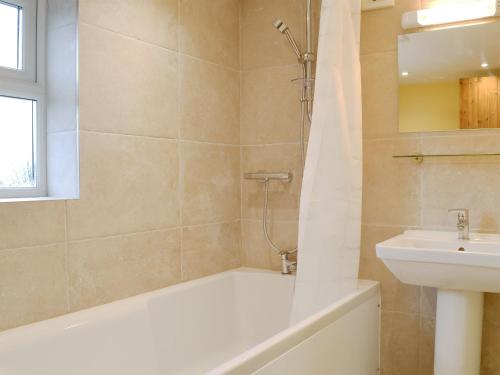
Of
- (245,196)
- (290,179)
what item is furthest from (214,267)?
(290,179)

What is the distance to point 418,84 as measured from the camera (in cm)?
214

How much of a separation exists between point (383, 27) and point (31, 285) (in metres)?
1.93

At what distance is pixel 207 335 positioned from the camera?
224cm

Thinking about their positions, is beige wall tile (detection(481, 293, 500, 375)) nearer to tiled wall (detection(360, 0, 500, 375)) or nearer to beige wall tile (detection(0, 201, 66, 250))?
tiled wall (detection(360, 0, 500, 375))

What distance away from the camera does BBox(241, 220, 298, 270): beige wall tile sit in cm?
255

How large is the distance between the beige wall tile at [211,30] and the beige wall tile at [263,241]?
0.95 m

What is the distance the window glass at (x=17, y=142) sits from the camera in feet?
6.04

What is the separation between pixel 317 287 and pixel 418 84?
1051 millimetres

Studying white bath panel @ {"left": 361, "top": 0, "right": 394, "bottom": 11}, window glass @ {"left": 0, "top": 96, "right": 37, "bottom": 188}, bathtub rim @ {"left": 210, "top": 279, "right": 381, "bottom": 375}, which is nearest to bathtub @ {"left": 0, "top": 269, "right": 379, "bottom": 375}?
bathtub rim @ {"left": 210, "top": 279, "right": 381, "bottom": 375}

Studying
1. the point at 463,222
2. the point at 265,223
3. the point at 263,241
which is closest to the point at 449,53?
the point at 463,222

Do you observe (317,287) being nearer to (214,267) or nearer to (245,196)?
(214,267)

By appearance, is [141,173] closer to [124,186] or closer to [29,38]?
[124,186]

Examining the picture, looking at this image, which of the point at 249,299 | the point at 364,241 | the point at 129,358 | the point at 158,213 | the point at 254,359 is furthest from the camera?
the point at 249,299

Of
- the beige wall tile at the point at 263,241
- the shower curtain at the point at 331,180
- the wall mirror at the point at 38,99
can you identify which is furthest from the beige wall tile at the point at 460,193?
the wall mirror at the point at 38,99
